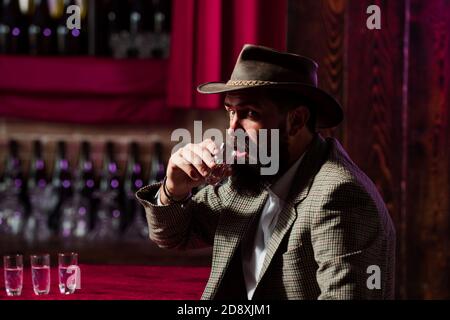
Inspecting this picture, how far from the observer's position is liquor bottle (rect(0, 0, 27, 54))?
3.38 m

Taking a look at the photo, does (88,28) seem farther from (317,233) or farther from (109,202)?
(317,233)

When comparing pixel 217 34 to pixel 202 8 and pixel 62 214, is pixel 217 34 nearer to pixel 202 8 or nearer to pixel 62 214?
pixel 202 8

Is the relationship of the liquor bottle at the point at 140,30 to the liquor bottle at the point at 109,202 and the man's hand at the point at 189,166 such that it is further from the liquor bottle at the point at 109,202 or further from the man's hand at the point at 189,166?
the man's hand at the point at 189,166

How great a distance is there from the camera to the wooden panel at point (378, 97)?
9.55 ft

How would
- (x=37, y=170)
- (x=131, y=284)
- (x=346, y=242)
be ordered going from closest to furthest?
1. (x=346, y=242)
2. (x=131, y=284)
3. (x=37, y=170)

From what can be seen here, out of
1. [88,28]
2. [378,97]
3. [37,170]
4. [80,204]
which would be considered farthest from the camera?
[37,170]

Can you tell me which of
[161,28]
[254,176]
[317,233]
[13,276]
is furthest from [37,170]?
→ [317,233]

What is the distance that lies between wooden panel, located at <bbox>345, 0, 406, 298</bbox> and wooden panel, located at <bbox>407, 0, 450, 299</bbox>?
56 millimetres

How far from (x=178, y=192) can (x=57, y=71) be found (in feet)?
5.49

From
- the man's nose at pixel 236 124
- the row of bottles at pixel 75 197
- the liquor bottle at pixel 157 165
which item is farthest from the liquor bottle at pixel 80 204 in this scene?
the man's nose at pixel 236 124

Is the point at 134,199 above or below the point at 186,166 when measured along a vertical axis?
below

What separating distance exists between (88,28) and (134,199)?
858 mm

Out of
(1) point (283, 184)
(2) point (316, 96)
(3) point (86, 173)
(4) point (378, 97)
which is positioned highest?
(2) point (316, 96)

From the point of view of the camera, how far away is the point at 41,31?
11.2 ft
